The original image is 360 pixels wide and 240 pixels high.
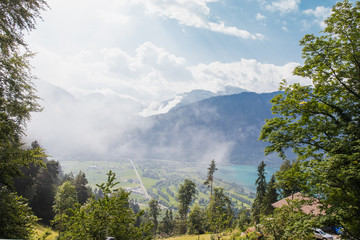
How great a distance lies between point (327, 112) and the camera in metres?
10.5

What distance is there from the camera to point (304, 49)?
1118 centimetres

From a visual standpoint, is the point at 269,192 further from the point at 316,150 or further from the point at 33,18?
the point at 33,18

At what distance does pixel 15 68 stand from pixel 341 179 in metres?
17.0

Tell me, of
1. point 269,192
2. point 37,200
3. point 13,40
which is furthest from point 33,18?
point 37,200

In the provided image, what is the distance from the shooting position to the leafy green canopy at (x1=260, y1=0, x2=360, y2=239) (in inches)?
347

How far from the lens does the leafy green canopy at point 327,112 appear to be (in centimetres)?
880

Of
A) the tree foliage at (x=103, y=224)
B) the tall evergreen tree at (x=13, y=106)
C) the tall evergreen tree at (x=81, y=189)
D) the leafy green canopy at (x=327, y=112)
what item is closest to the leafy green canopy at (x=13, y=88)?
the tall evergreen tree at (x=13, y=106)

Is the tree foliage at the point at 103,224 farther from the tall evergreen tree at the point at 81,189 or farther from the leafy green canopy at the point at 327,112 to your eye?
the tall evergreen tree at the point at 81,189

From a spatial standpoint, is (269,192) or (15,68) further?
(269,192)

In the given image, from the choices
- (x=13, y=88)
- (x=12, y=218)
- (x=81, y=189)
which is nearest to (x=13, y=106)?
(x=13, y=88)

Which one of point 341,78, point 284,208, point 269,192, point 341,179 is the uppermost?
point 341,78

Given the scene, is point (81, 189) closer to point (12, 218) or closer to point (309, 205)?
point (12, 218)

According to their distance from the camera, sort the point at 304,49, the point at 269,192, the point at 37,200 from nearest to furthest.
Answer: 1. the point at 304,49
2. the point at 269,192
3. the point at 37,200

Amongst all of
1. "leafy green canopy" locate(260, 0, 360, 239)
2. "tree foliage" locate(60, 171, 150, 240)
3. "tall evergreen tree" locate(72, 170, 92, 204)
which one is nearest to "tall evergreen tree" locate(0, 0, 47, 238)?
"tree foliage" locate(60, 171, 150, 240)
